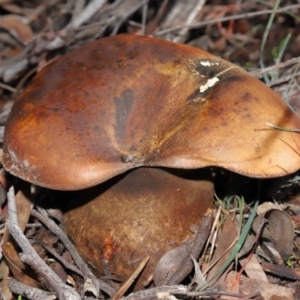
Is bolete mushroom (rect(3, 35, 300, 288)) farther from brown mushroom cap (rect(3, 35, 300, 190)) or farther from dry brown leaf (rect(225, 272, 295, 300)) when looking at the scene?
dry brown leaf (rect(225, 272, 295, 300))

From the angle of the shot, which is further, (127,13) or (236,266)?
(127,13)

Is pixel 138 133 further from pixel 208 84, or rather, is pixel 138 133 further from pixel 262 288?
pixel 262 288

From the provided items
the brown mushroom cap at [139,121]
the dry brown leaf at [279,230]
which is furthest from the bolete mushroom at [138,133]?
the dry brown leaf at [279,230]

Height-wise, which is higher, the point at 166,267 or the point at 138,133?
the point at 138,133

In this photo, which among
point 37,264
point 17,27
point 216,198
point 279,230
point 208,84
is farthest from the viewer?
point 17,27

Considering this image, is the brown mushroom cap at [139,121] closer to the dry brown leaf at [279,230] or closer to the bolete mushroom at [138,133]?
the bolete mushroom at [138,133]

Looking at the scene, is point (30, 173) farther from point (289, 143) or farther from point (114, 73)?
point (289, 143)

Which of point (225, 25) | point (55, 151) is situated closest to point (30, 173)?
point (55, 151)

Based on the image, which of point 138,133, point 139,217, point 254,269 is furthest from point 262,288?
point 138,133
